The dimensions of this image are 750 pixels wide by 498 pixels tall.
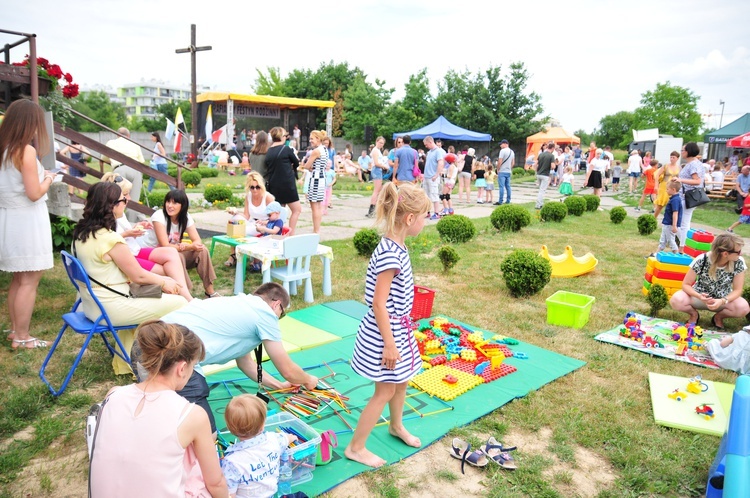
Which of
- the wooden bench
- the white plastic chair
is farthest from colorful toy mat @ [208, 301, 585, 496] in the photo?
the wooden bench

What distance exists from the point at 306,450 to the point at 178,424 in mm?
1023

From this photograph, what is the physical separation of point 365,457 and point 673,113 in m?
66.5

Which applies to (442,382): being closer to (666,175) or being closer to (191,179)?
(666,175)

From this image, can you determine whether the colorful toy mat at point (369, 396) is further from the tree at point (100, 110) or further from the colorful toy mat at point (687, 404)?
the tree at point (100, 110)

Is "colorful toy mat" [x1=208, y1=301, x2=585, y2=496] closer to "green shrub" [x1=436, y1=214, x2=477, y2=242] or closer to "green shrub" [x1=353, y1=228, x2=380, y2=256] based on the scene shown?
"green shrub" [x1=353, y1=228, x2=380, y2=256]

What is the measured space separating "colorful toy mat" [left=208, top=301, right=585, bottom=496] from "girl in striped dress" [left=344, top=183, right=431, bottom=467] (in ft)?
0.77

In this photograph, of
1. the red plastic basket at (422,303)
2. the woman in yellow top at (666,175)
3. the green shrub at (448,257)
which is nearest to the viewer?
the red plastic basket at (422,303)

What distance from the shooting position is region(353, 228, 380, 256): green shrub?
797 cm

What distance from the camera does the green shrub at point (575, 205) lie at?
547 inches

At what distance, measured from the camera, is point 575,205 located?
45.6 ft

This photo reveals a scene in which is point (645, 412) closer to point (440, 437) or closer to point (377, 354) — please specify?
point (440, 437)

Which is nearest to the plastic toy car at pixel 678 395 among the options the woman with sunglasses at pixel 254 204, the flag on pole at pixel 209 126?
the woman with sunglasses at pixel 254 204

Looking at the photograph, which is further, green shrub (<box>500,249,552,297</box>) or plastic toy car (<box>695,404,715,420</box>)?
green shrub (<box>500,249,552,297</box>)

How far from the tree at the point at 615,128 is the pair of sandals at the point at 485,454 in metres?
67.8
